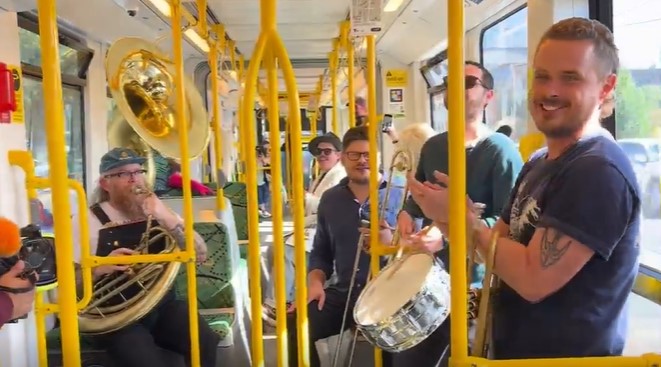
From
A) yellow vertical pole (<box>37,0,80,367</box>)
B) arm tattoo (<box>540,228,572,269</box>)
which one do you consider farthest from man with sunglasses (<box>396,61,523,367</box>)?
yellow vertical pole (<box>37,0,80,367</box>)

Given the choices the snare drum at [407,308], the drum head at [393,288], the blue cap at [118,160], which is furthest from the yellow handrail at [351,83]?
the snare drum at [407,308]

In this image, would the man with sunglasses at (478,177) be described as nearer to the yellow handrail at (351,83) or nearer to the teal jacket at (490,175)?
the teal jacket at (490,175)

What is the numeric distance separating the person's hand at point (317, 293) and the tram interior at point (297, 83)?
24 centimetres

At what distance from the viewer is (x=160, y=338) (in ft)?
10.7

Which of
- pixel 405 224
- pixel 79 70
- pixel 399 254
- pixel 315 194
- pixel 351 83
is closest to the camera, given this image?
pixel 399 254

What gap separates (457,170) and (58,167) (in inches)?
42.4

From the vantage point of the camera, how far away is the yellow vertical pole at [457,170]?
1.21 m

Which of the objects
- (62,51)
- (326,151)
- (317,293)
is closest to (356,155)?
(317,293)

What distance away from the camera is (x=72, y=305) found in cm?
182

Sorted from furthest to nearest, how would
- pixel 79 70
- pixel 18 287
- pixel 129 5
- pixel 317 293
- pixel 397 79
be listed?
pixel 397 79 → pixel 79 70 → pixel 129 5 → pixel 317 293 → pixel 18 287

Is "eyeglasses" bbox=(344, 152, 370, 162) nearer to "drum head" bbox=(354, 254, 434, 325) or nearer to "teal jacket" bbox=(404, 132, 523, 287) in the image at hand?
"teal jacket" bbox=(404, 132, 523, 287)

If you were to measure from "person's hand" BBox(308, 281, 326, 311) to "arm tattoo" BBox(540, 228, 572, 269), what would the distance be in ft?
6.74

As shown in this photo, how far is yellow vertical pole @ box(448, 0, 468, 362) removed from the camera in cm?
121

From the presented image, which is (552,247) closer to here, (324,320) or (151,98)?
(324,320)
